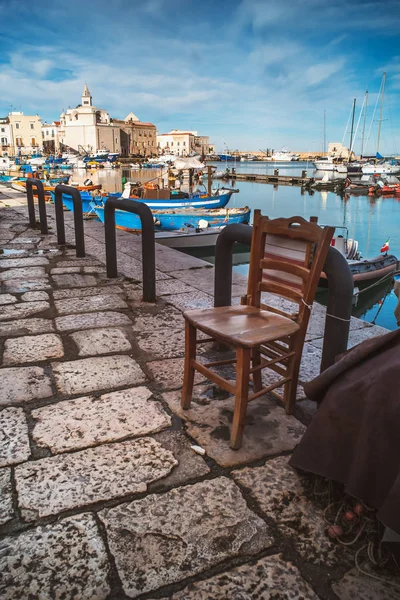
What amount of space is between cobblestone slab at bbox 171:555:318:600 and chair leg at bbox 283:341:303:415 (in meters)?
0.92

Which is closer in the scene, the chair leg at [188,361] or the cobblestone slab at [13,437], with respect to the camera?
the cobblestone slab at [13,437]

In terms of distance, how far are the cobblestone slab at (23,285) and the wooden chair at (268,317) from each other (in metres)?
2.82

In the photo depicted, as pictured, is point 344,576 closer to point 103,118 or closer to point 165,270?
point 165,270

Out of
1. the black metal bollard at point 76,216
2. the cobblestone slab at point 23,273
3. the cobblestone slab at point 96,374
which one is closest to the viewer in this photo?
the cobblestone slab at point 96,374

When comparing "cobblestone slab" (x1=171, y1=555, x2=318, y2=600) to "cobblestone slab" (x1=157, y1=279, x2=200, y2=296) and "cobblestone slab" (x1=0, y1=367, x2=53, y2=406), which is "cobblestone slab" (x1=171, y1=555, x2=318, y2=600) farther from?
"cobblestone slab" (x1=157, y1=279, x2=200, y2=296)

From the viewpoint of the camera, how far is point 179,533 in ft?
4.79

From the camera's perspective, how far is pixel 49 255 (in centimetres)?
595

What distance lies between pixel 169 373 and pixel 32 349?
103cm

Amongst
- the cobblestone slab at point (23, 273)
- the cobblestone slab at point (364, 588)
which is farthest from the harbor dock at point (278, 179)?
the cobblestone slab at point (364, 588)

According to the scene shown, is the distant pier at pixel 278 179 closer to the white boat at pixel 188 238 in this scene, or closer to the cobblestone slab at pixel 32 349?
the white boat at pixel 188 238

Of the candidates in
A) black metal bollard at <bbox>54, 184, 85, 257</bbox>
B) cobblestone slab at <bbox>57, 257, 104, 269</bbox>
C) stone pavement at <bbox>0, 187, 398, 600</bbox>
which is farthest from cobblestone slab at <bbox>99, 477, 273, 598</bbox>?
black metal bollard at <bbox>54, 184, 85, 257</bbox>

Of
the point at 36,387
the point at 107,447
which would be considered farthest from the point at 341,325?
the point at 36,387

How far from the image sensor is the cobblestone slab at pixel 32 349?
9.31ft

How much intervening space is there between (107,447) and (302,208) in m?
35.5
